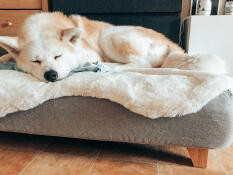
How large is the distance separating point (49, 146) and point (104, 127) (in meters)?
0.41

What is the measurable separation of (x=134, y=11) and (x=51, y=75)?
1289 mm

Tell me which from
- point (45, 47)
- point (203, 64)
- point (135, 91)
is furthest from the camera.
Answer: point (45, 47)

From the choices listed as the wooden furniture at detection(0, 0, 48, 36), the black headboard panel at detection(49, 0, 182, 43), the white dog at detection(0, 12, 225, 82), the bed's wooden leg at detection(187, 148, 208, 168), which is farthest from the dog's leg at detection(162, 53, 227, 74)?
the wooden furniture at detection(0, 0, 48, 36)

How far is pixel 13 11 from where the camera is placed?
213cm

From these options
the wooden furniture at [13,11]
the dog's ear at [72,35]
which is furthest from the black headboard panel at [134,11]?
the dog's ear at [72,35]

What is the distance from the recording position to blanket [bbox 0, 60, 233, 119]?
0.81 m

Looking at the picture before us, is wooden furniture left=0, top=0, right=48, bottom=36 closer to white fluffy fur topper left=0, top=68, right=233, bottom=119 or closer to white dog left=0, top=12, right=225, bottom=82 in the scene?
white dog left=0, top=12, right=225, bottom=82

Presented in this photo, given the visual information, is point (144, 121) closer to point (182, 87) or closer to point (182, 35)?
point (182, 87)

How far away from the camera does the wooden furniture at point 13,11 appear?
2125mm

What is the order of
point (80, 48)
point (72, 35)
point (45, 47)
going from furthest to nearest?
point (80, 48)
point (72, 35)
point (45, 47)

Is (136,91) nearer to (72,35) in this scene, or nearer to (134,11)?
(72,35)

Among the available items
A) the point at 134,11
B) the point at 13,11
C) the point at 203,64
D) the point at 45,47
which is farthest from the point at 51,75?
the point at 13,11

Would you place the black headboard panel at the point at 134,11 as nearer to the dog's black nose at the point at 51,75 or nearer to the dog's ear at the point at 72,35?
the dog's ear at the point at 72,35

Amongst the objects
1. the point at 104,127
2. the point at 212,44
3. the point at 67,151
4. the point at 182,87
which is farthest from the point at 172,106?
the point at 212,44
